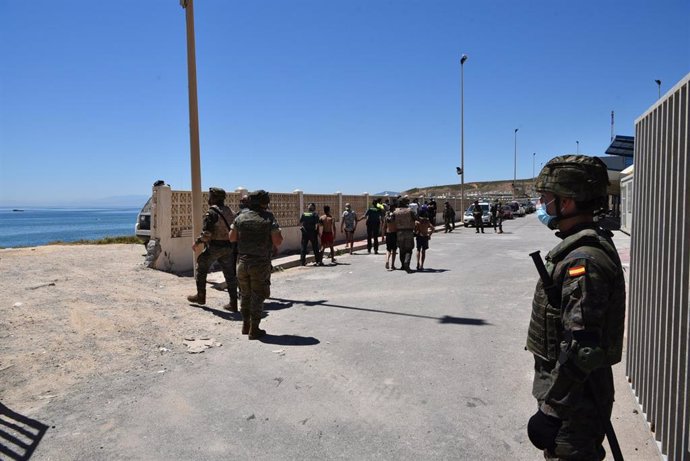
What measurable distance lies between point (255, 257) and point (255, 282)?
0.30m

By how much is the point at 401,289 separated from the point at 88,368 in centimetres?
568

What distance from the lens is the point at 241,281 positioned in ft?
20.7

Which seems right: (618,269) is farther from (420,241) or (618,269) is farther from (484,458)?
(420,241)

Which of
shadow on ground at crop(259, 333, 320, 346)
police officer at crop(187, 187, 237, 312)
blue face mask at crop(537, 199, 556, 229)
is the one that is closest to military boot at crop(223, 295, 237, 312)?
police officer at crop(187, 187, 237, 312)

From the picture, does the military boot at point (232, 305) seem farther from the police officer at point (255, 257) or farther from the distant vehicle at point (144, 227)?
the distant vehicle at point (144, 227)

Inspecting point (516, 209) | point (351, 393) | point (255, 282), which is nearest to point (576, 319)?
point (351, 393)

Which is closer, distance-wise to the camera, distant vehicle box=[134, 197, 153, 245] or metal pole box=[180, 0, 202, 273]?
metal pole box=[180, 0, 202, 273]

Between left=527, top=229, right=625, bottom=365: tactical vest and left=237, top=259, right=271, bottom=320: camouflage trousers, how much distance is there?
14.0 ft

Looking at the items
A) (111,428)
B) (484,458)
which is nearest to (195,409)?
(111,428)

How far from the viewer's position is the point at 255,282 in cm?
616

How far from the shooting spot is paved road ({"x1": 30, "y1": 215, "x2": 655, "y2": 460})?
3.45 meters

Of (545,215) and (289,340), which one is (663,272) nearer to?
(545,215)

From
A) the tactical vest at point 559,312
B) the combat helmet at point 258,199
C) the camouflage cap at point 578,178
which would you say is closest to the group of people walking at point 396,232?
the combat helmet at point 258,199

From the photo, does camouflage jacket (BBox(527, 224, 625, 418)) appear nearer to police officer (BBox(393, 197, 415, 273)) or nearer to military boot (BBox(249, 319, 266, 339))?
military boot (BBox(249, 319, 266, 339))
